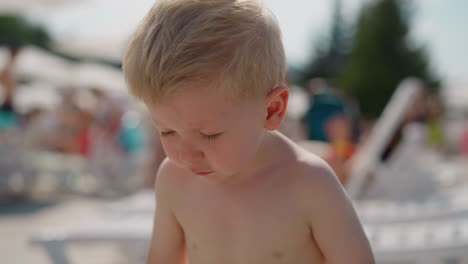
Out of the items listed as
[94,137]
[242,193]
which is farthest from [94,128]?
[242,193]

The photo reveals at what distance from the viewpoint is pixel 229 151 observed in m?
1.14

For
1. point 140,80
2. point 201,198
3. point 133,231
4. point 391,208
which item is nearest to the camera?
point 140,80

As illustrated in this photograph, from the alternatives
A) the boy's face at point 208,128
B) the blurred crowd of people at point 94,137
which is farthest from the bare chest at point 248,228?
the blurred crowd of people at point 94,137

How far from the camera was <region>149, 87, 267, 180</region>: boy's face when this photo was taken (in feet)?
3.53

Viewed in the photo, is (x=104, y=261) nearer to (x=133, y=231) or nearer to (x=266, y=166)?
(x=133, y=231)

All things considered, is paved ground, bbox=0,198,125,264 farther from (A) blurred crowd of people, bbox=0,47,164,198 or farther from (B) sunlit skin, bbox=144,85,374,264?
(B) sunlit skin, bbox=144,85,374,264

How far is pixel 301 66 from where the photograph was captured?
37.1 meters

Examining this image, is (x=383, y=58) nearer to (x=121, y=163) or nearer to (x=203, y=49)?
(x=121, y=163)

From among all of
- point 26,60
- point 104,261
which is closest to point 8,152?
point 104,261

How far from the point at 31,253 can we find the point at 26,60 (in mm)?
10850

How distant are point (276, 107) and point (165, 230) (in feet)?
1.53

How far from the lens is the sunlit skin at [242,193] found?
3.65ft

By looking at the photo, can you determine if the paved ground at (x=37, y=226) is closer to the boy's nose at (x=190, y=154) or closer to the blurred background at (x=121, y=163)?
the blurred background at (x=121, y=163)

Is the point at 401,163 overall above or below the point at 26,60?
above
